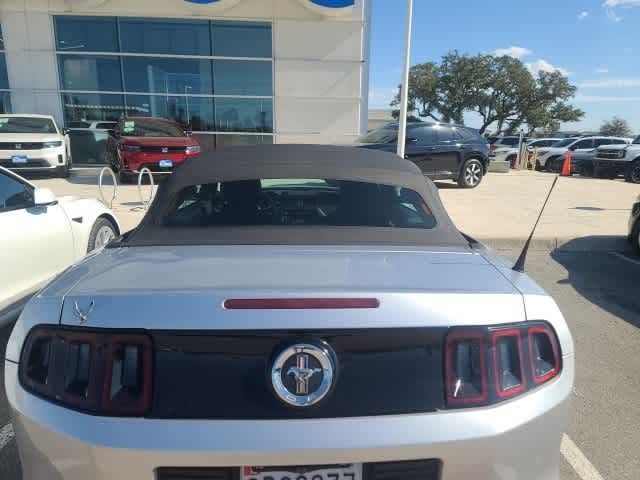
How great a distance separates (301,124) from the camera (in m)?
16.6

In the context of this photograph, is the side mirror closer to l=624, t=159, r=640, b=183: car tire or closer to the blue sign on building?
the blue sign on building

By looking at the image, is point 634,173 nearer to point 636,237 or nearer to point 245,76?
point 636,237

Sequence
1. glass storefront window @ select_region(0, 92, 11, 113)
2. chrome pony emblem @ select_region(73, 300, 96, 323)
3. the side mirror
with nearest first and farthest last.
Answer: chrome pony emblem @ select_region(73, 300, 96, 323) → the side mirror → glass storefront window @ select_region(0, 92, 11, 113)

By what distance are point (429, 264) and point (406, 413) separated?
634mm

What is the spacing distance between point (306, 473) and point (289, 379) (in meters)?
0.28

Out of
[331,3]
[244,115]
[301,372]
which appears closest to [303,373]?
[301,372]

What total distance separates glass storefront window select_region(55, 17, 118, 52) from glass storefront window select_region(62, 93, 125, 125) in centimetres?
153

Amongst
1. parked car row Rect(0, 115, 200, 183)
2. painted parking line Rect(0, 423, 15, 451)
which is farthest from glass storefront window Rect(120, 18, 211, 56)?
painted parking line Rect(0, 423, 15, 451)

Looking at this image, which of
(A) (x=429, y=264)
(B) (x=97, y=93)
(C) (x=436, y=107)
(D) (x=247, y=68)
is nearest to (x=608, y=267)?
(A) (x=429, y=264)

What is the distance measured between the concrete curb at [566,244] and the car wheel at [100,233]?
5.25 m

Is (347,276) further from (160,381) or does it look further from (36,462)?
(36,462)

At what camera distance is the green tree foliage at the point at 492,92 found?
157 ft

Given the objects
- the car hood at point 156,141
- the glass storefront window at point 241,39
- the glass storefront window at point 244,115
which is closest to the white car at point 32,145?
the car hood at point 156,141

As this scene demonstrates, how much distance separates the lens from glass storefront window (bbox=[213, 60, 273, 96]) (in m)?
16.5
